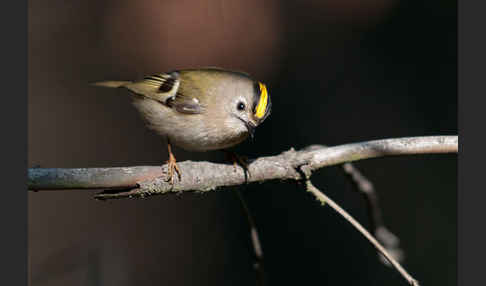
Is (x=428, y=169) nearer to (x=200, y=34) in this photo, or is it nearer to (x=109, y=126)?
(x=200, y=34)

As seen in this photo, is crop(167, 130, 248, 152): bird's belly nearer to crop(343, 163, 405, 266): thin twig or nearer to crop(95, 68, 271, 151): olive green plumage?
crop(95, 68, 271, 151): olive green plumage

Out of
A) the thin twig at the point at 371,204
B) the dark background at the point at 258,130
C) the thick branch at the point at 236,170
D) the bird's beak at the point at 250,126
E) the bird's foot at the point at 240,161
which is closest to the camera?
the thick branch at the point at 236,170

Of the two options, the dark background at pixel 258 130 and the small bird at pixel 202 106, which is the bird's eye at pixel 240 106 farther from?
the dark background at pixel 258 130

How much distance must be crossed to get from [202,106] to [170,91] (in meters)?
0.17

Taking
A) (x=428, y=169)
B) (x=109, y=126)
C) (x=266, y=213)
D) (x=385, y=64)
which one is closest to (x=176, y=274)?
(x=266, y=213)

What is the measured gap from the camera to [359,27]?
10.8 ft

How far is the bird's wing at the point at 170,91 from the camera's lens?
1.89 meters

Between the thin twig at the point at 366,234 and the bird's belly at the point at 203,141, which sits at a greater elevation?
the bird's belly at the point at 203,141

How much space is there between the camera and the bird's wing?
1.89 metres

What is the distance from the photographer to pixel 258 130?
291cm

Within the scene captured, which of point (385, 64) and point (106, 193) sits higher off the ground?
point (385, 64)

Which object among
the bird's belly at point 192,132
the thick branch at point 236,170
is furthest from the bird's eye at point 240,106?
the thick branch at point 236,170

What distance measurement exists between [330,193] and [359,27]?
4.05ft

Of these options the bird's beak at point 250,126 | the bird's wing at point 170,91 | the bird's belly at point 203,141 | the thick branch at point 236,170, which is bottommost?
the thick branch at point 236,170
